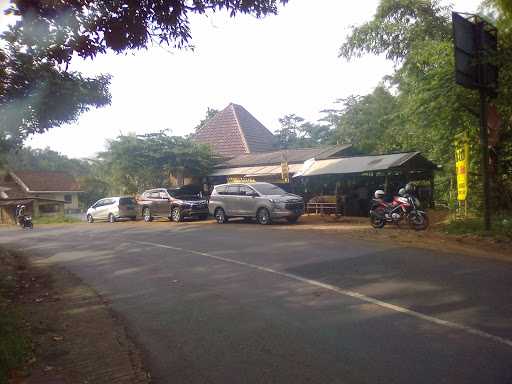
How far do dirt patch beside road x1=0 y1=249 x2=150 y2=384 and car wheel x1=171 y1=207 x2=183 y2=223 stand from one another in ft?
44.2

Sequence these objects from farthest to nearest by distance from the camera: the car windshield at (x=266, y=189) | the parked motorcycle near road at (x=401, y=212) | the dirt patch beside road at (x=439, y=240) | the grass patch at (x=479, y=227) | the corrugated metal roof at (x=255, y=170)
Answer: the corrugated metal roof at (x=255, y=170), the car windshield at (x=266, y=189), the parked motorcycle near road at (x=401, y=212), the grass patch at (x=479, y=227), the dirt patch beside road at (x=439, y=240)

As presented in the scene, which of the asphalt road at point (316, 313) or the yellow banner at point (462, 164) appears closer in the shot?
the asphalt road at point (316, 313)

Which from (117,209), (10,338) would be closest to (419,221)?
(10,338)

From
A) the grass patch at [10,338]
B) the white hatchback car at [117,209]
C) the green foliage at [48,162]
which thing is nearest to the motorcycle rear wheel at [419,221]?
the grass patch at [10,338]

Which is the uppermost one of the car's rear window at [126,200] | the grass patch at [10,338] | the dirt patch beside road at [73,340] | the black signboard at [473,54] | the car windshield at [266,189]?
the black signboard at [473,54]

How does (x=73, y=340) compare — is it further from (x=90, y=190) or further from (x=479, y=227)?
(x=90, y=190)

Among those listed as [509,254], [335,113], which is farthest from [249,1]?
[335,113]

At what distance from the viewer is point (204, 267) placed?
9031mm

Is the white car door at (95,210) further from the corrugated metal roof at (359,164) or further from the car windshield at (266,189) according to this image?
the corrugated metal roof at (359,164)

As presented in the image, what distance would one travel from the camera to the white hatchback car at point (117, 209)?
25934 millimetres

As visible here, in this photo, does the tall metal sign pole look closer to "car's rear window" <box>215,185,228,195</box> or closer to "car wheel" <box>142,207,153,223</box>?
"car's rear window" <box>215,185,228,195</box>

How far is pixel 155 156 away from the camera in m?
27.6

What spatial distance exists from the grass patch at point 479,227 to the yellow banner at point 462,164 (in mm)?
915

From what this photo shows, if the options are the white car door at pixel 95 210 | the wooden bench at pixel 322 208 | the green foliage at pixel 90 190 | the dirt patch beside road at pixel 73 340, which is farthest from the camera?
the green foliage at pixel 90 190
